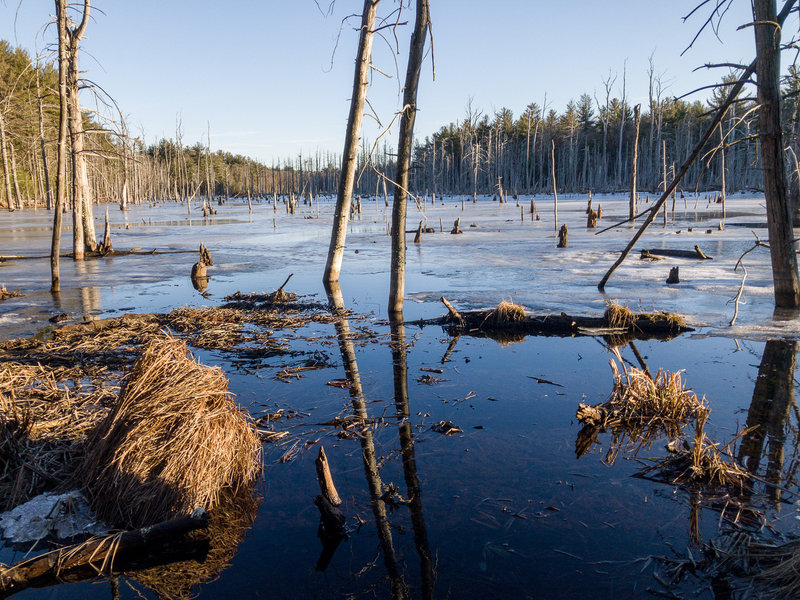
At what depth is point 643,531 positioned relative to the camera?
3.71 metres

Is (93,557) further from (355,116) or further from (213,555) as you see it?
(355,116)

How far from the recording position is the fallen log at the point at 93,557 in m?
3.15

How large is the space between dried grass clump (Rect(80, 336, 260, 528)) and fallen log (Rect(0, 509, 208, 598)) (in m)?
0.26

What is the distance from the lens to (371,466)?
464cm

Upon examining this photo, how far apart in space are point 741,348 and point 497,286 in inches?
246

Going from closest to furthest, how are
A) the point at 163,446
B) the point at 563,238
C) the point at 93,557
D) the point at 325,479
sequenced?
the point at 93,557 → the point at 325,479 → the point at 163,446 → the point at 563,238

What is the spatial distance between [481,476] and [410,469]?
0.56 meters

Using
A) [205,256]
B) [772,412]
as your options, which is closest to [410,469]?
[772,412]

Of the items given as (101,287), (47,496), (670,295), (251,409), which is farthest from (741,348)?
(101,287)

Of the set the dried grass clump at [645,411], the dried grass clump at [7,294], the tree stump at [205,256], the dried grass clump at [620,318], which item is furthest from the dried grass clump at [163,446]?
the tree stump at [205,256]

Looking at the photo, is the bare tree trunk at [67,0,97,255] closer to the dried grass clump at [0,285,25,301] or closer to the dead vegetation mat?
the dried grass clump at [0,285,25,301]

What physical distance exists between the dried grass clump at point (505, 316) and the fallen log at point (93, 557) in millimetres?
6681

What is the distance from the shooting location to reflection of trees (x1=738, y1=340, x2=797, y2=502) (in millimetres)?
4430

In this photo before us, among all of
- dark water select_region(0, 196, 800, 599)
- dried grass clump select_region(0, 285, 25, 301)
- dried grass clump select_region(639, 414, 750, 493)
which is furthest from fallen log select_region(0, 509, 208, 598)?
dried grass clump select_region(0, 285, 25, 301)
